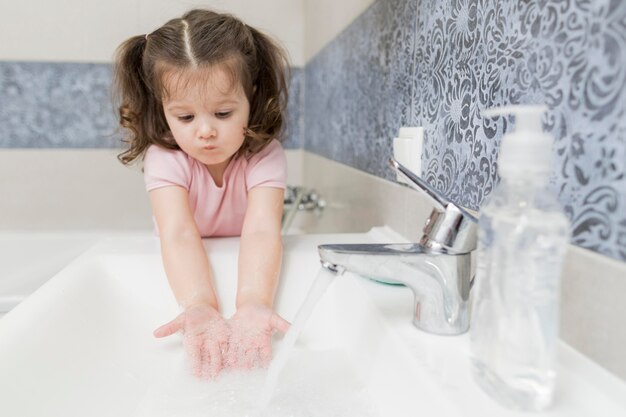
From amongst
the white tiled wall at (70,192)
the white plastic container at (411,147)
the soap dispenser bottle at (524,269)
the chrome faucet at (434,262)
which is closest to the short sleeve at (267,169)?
the white plastic container at (411,147)

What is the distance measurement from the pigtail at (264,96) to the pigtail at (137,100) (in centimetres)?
15

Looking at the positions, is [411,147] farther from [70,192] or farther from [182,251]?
[70,192]

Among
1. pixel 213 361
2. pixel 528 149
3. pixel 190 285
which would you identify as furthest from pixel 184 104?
pixel 528 149

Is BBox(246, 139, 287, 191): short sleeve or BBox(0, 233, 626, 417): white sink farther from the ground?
BBox(246, 139, 287, 191): short sleeve

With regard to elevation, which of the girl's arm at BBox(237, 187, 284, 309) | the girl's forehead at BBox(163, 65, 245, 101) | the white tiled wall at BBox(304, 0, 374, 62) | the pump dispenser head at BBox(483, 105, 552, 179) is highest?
the white tiled wall at BBox(304, 0, 374, 62)

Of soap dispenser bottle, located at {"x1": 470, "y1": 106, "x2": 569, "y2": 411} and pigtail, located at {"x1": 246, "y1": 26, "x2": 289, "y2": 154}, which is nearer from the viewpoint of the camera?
soap dispenser bottle, located at {"x1": 470, "y1": 106, "x2": 569, "y2": 411}

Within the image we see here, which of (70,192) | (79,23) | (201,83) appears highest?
(79,23)

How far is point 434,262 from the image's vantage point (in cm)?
45

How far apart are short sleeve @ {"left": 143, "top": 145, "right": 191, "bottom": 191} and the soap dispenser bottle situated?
2.02 ft

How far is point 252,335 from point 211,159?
14.1 inches

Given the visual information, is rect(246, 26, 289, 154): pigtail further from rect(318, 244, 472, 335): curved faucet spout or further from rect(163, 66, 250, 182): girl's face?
rect(318, 244, 472, 335): curved faucet spout

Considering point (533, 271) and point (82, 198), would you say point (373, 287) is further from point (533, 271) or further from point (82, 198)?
point (82, 198)

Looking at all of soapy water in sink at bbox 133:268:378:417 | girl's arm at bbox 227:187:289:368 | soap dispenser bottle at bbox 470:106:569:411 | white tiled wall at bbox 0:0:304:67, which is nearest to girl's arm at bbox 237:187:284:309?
girl's arm at bbox 227:187:289:368

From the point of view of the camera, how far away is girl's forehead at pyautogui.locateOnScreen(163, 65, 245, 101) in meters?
0.75
